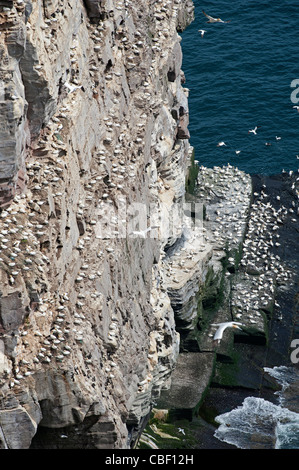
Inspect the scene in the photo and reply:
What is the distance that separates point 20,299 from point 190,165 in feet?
107

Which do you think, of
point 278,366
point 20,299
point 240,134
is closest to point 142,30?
point 20,299

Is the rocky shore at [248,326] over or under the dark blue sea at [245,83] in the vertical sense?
under

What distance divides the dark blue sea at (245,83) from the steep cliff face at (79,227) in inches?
920

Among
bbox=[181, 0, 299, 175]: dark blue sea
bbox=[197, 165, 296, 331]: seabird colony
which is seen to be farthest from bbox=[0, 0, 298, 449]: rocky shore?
bbox=[181, 0, 299, 175]: dark blue sea

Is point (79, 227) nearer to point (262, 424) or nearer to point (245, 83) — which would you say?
point (262, 424)

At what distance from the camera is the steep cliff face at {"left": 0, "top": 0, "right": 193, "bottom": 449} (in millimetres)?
28656

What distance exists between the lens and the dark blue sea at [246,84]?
65312mm

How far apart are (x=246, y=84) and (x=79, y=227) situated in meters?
38.8

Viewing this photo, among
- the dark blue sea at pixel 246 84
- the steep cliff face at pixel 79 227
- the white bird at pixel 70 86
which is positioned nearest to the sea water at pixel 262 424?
the steep cliff face at pixel 79 227

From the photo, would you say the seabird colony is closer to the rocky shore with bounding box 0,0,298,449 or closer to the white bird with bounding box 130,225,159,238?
the rocky shore with bounding box 0,0,298,449

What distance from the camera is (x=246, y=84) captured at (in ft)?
228

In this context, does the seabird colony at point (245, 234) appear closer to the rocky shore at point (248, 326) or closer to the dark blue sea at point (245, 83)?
the rocky shore at point (248, 326)

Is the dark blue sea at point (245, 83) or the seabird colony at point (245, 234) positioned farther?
the dark blue sea at point (245, 83)
